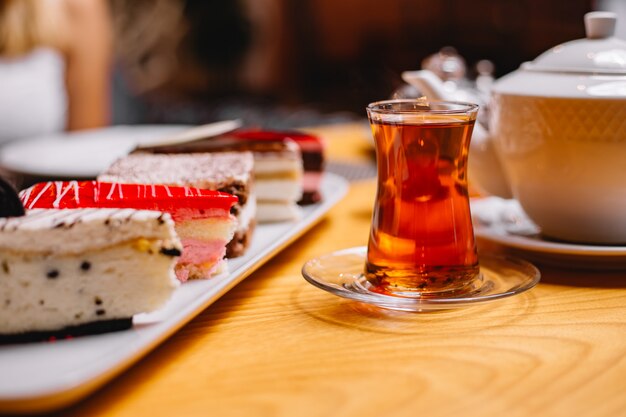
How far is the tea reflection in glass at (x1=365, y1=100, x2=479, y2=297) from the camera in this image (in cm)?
85

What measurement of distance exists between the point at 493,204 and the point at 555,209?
0.27 metres

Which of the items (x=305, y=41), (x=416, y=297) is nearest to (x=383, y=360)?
(x=416, y=297)

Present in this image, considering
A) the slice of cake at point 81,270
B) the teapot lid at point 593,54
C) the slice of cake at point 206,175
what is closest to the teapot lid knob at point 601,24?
the teapot lid at point 593,54

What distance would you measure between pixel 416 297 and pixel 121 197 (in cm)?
36

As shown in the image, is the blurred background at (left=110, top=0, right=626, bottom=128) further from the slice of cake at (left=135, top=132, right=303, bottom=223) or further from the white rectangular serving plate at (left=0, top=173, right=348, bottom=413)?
the white rectangular serving plate at (left=0, top=173, right=348, bottom=413)

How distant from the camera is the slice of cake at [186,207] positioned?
2.82 feet

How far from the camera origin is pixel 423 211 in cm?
86

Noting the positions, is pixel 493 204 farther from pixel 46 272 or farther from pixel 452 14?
pixel 452 14

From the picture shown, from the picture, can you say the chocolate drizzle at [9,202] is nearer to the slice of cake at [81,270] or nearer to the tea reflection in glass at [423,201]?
the slice of cake at [81,270]

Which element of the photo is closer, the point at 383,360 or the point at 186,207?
the point at 383,360

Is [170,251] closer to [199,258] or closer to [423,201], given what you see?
[199,258]

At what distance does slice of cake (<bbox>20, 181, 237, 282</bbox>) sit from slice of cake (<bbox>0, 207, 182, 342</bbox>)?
117 mm

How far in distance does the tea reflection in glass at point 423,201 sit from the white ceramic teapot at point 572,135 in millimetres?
180

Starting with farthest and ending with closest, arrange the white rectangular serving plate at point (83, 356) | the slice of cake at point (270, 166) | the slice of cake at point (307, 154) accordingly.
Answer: the slice of cake at point (307, 154)
the slice of cake at point (270, 166)
the white rectangular serving plate at point (83, 356)
